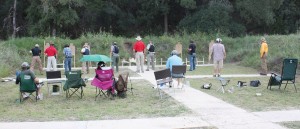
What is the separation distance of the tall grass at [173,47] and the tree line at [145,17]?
8363mm

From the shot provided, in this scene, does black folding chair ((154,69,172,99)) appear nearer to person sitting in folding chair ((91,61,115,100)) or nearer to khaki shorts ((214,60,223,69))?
person sitting in folding chair ((91,61,115,100))

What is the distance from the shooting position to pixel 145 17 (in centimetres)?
5134

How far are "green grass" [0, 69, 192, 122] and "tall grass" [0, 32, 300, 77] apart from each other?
1077 cm

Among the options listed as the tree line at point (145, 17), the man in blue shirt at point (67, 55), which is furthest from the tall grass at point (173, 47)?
the tree line at point (145, 17)

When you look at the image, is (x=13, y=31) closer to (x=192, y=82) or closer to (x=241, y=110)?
(x=192, y=82)

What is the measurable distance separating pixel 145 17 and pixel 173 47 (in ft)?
58.0

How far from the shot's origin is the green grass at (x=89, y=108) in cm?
1057

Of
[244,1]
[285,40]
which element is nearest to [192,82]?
[285,40]

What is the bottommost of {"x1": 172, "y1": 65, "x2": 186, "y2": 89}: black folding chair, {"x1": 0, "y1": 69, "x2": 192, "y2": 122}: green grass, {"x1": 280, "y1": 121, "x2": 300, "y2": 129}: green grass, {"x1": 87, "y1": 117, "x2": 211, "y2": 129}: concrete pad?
{"x1": 280, "y1": 121, "x2": 300, "y2": 129}: green grass

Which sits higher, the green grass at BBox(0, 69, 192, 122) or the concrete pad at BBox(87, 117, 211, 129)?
the green grass at BBox(0, 69, 192, 122)

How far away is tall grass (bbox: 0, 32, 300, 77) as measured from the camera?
25016 mm

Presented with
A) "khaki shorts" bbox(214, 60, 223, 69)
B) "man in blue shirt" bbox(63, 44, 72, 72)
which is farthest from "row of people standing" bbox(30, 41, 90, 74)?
"khaki shorts" bbox(214, 60, 223, 69)

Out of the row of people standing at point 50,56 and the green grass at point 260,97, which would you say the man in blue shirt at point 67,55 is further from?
the green grass at point 260,97

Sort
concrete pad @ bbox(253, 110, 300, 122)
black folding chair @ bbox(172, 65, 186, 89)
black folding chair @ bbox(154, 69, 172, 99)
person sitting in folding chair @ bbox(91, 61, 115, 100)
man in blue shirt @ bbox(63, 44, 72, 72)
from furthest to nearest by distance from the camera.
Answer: man in blue shirt @ bbox(63, 44, 72, 72) → black folding chair @ bbox(172, 65, 186, 89) → black folding chair @ bbox(154, 69, 172, 99) → person sitting in folding chair @ bbox(91, 61, 115, 100) → concrete pad @ bbox(253, 110, 300, 122)
